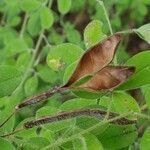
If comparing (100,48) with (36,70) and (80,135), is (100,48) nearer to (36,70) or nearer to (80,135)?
(80,135)

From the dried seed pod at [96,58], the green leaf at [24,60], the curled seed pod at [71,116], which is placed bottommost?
the green leaf at [24,60]

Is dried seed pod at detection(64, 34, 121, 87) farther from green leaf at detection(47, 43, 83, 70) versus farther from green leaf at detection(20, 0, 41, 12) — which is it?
green leaf at detection(20, 0, 41, 12)

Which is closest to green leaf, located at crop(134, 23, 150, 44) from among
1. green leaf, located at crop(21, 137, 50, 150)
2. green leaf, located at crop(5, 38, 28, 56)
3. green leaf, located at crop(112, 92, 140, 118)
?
green leaf, located at crop(112, 92, 140, 118)

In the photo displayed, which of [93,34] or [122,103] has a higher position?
[93,34]

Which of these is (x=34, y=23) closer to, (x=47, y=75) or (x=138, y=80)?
(x=47, y=75)

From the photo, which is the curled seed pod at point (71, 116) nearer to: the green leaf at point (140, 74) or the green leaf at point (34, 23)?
the green leaf at point (140, 74)

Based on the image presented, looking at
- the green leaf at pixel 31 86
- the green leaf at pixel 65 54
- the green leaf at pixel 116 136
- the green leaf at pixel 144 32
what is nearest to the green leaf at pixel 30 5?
the green leaf at pixel 31 86

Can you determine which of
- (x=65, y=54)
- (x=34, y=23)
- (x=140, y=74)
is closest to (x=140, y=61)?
(x=140, y=74)
